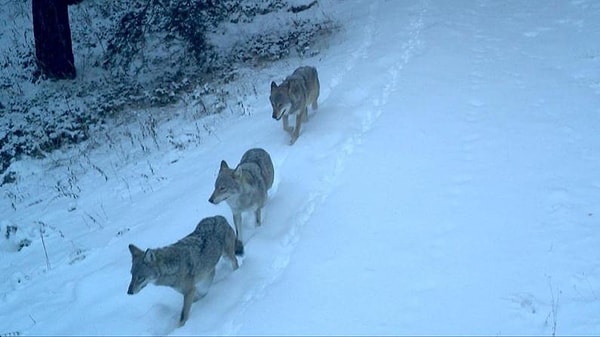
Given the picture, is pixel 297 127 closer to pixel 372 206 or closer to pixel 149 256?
pixel 372 206

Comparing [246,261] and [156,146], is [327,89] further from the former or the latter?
[246,261]

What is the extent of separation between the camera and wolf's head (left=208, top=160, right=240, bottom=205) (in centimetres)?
692

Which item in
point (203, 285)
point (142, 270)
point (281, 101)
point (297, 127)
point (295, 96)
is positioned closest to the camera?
point (142, 270)

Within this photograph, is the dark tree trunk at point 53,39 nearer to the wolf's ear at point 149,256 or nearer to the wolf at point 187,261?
the wolf at point 187,261

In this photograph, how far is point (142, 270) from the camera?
225 inches

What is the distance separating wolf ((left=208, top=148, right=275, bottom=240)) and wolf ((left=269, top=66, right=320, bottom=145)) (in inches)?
70.1

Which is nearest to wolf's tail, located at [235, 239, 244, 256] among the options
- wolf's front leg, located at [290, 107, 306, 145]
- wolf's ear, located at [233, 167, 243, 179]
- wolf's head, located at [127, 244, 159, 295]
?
wolf's ear, located at [233, 167, 243, 179]

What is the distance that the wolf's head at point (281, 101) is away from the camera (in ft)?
30.7

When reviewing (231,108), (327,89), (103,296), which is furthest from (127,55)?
(103,296)

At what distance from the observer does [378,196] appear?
7.60 m

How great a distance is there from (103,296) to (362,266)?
3.32 m

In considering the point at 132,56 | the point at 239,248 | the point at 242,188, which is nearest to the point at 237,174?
the point at 242,188

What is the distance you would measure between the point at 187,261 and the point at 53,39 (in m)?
11.5

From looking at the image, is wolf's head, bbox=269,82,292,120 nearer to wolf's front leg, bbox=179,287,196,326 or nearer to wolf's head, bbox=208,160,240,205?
wolf's head, bbox=208,160,240,205
